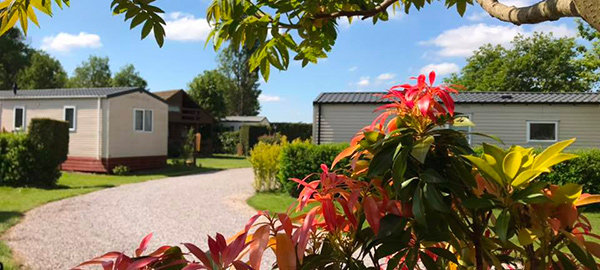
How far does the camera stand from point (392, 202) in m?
0.86

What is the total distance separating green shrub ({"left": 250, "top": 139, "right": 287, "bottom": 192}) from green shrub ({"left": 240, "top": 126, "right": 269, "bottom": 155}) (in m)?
17.1

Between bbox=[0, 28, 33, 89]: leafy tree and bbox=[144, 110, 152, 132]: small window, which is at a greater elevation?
bbox=[0, 28, 33, 89]: leafy tree

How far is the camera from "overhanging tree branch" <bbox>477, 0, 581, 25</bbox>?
1.03 meters

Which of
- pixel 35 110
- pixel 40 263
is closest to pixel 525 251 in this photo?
pixel 40 263

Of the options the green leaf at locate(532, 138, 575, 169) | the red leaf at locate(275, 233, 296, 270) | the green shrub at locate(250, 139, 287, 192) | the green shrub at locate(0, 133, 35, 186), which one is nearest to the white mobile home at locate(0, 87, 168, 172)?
the green shrub at locate(0, 133, 35, 186)

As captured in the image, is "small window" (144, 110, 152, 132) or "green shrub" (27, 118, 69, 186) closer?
"green shrub" (27, 118, 69, 186)

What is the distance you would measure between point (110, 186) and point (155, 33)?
11915mm

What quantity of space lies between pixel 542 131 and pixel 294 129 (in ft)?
68.4

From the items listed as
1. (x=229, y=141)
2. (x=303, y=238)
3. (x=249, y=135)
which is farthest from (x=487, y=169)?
(x=229, y=141)

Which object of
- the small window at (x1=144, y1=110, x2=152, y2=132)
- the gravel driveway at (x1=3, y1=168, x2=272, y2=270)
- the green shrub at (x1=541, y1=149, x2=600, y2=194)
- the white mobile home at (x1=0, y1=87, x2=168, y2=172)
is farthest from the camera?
the small window at (x1=144, y1=110, x2=152, y2=132)

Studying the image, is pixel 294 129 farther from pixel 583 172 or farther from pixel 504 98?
pixel 583 172

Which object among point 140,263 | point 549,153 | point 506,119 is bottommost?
point 140,263

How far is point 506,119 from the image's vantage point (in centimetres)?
1334

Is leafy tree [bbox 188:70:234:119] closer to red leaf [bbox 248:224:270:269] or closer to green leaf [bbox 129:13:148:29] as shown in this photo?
green leaf [bbox 129:13:148:29]
